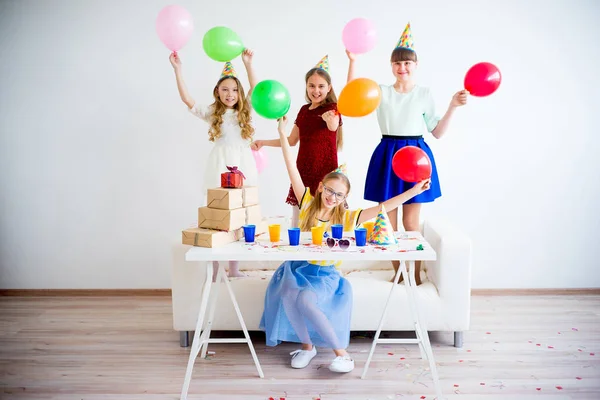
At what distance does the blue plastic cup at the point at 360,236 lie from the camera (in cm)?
240

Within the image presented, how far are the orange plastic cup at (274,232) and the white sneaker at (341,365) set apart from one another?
65cm

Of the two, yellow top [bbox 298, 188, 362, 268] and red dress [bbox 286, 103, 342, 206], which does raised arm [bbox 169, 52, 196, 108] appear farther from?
yellow top [bbox 298, 188, 362, 268]

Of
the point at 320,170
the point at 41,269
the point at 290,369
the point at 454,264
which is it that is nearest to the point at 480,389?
the point at 454,264

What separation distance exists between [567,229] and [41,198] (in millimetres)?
3688

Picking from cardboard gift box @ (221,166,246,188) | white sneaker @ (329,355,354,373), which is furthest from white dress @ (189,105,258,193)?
white sneaker @ (329,355,354,373)

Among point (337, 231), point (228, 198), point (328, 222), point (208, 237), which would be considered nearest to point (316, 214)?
point (328, 222)

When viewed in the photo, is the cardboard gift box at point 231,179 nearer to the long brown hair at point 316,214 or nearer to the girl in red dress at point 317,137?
the long brown hair at point 316,214

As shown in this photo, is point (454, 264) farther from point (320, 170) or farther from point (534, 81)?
point (534, 81)

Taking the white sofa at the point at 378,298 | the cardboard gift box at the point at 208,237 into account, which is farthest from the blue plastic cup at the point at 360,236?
the white sofa at the point at 378,298

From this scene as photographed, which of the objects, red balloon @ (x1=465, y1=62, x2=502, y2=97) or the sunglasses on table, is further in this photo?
red balloon @ (x1=465, y1=62, x2=502, y2=97)

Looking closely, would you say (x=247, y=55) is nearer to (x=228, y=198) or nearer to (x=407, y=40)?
(x=407, y=40)

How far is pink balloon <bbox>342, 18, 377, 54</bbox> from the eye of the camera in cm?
299

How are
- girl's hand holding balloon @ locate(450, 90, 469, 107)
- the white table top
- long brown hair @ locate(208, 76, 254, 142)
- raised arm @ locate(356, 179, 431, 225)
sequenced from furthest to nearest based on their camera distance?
long brown hair @ locate(208, 76, 254, 142) → girl's hand holding balloon @ locate(450, 90, 469, 107) → raised arm @ locate(356, 179, 431, 225) → the white table top

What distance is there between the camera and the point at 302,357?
9.23 ft
